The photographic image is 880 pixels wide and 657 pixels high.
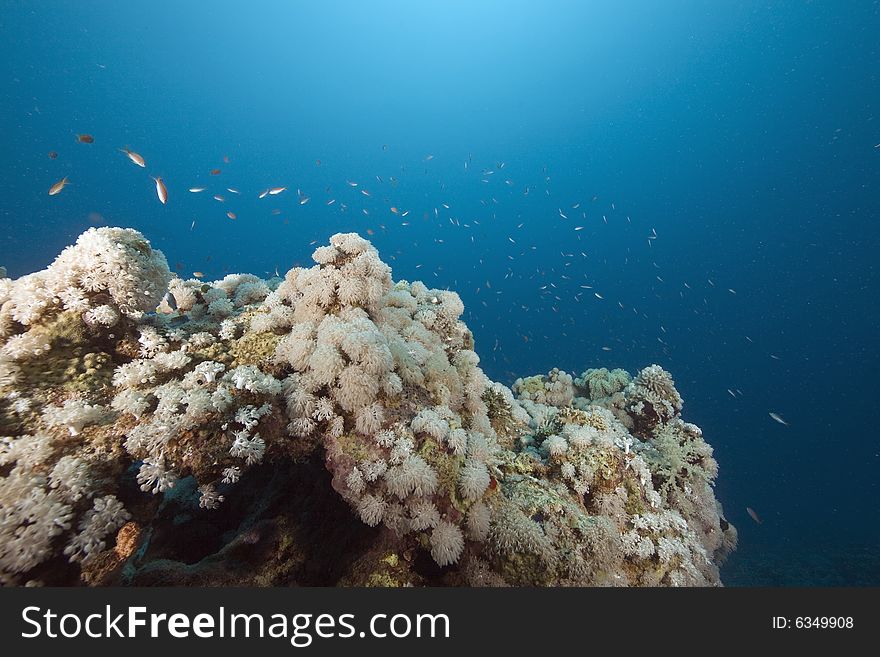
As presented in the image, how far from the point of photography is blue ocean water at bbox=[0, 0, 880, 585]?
7262 cm

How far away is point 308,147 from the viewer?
17950cm

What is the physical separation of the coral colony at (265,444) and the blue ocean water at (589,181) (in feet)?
73.7

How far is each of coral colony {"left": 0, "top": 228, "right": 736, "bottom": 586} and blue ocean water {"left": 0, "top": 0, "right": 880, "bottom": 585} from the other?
22.5 m

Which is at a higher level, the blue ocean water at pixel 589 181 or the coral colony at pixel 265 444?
the blue ocean water at pixel 589 181

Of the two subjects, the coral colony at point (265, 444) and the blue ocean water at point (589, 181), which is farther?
the blue ocean water at point (589, 181)

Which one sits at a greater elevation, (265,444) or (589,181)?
(589,181)

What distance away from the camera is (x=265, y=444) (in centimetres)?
375

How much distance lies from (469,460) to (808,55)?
16491 centimetres

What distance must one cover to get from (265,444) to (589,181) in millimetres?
199688

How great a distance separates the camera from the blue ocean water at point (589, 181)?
72625 millimetres

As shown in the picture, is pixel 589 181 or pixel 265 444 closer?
pixel 265 444

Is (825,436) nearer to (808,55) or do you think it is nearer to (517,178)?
(808,55)

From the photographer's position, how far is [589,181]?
577 feet

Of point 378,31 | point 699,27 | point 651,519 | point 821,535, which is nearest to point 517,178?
point 699,27
